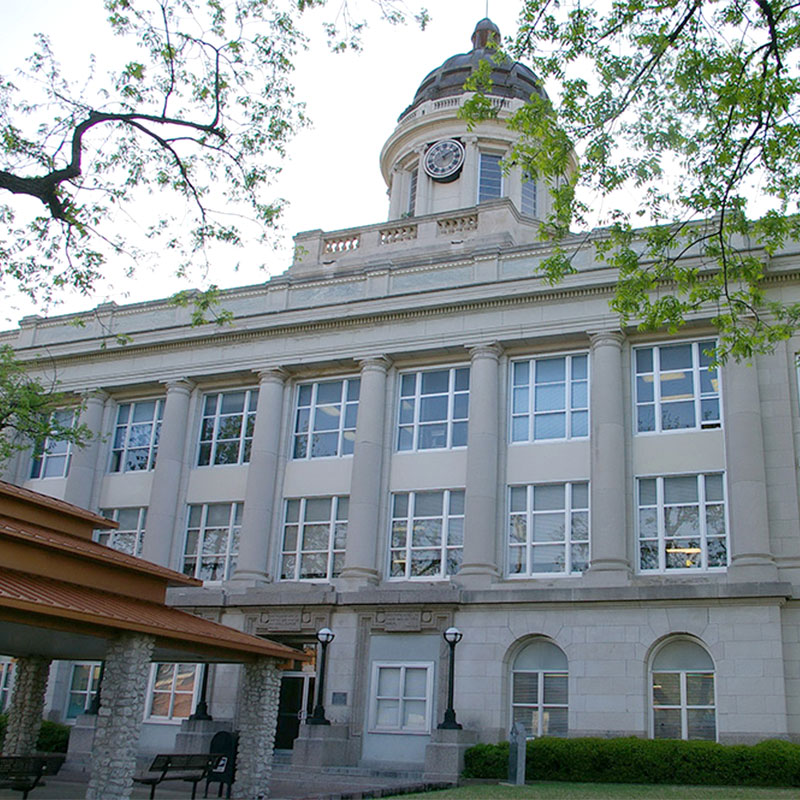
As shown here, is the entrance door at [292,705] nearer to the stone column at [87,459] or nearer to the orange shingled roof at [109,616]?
the orange shingled roof at [109,616]

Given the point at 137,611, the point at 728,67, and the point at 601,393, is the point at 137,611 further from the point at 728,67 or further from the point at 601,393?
the point at 601,393

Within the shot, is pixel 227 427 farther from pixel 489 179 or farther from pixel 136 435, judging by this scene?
pixel 489 179

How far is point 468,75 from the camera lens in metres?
43.3

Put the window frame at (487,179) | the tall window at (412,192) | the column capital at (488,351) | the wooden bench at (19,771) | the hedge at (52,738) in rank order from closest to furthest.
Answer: the wooden bench at (19,771)
the hedge at (52,738)
the column capital at (488,351)
the window frame at (487,179)
the tall window at (412,192)

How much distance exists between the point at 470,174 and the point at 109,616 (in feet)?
91.3

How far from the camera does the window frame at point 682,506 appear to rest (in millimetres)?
23984

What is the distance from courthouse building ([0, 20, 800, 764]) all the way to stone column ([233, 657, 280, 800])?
24.1ft

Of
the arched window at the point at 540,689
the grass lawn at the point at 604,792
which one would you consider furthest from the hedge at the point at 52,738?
the grass lawn at the point at 604,792

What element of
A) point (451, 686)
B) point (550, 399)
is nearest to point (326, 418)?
point (550, 399)

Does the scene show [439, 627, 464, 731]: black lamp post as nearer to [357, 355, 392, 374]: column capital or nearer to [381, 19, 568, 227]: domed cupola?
[357, 355, 392, 374]: column capital

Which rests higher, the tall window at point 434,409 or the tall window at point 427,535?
the tall window at point 434,409

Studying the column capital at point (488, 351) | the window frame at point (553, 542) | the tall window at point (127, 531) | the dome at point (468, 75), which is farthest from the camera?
the dome at point (468, 75)

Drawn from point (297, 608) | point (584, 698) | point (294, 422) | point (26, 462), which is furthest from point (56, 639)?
point (26, 462)

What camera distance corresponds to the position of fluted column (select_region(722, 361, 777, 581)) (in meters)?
23.0
